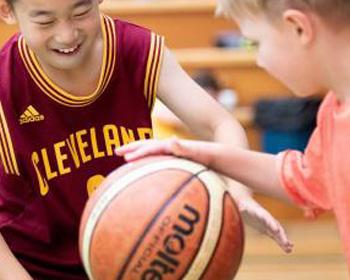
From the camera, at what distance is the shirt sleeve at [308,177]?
2.16 metres

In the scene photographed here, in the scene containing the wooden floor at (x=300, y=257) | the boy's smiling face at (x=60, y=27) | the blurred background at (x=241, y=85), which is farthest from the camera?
the blurred background at (x=241, y=85)

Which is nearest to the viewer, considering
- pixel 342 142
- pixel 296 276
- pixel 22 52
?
pixel 342 142

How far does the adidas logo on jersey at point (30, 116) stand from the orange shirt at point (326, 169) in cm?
64

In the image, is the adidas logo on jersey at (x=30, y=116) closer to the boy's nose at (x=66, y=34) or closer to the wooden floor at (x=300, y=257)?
the boy's nose at (x=66, y=34)

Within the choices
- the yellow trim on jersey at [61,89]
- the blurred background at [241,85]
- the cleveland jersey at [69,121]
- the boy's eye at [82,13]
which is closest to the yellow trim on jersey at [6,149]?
the cleveland jersey at [69,121]

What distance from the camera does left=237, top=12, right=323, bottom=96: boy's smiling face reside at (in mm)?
2027

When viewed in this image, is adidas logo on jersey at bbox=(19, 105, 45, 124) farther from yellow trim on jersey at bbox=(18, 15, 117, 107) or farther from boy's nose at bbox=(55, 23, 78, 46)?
boy's nose at bbox=(55, 23, 78, 46)

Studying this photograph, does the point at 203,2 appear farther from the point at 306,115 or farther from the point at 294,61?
the point at 294,61

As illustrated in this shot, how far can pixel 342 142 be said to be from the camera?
2039mm

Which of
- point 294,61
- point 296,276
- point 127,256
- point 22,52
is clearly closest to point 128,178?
point 127,256

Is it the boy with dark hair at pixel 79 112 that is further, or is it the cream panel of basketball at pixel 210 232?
the boy with dark hair at pixel 79 112

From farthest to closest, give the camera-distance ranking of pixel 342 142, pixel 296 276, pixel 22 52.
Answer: pixel 296 276 < pixel 22 52 < pixel 342 142

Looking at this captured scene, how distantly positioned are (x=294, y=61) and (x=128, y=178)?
417mm

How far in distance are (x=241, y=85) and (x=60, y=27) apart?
3.28 metres
